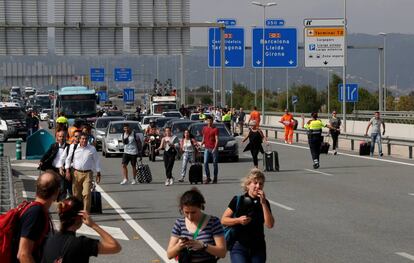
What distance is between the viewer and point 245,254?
30.0 ft

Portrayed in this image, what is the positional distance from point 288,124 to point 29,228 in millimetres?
42512

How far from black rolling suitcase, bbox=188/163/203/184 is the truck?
46.9m

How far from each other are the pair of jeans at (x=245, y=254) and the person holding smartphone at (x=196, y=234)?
127cm

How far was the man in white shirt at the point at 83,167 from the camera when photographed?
1844 centimetres

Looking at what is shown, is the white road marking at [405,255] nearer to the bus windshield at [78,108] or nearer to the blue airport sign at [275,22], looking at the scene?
the bus windshield at [78,108]

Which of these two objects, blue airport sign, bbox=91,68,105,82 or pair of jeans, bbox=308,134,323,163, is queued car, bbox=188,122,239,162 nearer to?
pair of jeans, bbox=308,134,323,163

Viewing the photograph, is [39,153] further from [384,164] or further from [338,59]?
[338,59]

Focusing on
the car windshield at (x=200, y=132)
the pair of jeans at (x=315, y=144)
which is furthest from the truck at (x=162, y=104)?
the pair of jeans at (x=315, y=144)

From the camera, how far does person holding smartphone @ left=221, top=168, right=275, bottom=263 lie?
9.16m

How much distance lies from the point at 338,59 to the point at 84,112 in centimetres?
1483

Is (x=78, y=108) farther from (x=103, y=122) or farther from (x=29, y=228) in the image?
(x=29, y=228)

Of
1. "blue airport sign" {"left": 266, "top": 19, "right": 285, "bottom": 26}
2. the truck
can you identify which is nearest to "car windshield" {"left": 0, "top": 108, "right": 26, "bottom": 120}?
the truck

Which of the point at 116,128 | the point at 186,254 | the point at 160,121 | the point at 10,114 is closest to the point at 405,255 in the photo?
the point at 186,254

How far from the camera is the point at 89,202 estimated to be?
18.5 meters
